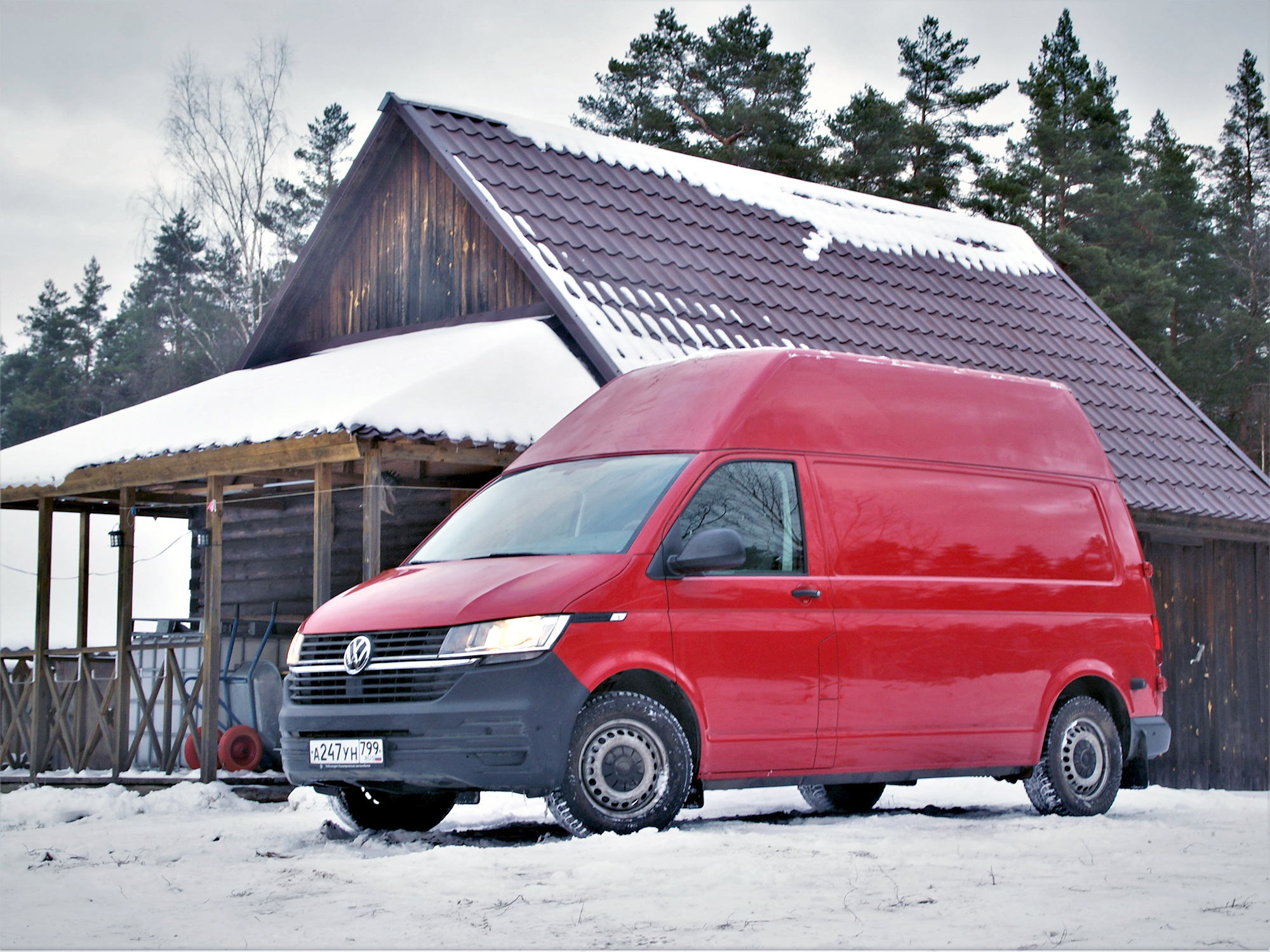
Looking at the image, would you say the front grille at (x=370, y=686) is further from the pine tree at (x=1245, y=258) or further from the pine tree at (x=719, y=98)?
the pine tree at (x=1245, y=258)

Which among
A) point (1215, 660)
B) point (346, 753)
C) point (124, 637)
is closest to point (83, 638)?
point (124, 637)

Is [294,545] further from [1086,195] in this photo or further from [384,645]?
[1086,195]

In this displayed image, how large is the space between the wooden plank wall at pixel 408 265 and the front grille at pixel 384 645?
6.57m

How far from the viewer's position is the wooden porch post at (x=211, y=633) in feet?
39.0

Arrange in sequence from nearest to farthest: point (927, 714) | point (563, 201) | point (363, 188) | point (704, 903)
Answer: point (704, 903) → point (927, 714) → point (563, 201) → point (363, 188)

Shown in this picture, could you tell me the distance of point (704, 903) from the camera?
5.18 meters

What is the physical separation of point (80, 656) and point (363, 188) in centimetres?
537

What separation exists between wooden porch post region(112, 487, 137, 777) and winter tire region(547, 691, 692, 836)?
7.72m

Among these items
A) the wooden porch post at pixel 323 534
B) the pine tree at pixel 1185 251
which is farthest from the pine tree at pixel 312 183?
the wooden porch post at pixel 323 534

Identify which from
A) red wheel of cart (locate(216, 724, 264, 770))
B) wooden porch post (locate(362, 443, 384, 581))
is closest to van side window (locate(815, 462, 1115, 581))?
wooden porch post (locate(362, 443, 384, 581))

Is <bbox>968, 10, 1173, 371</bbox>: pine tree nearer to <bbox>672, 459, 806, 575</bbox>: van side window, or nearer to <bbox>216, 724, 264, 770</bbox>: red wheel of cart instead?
<bbox>216, 724, 264, 770</bbox>: red wheel of cart

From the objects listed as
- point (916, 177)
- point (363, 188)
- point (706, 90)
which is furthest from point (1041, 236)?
point (363, 188)

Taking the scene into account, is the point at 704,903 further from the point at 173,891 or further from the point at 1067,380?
the point at 1067,380

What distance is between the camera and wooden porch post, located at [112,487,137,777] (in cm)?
1319
